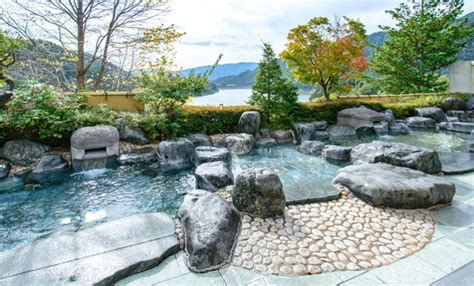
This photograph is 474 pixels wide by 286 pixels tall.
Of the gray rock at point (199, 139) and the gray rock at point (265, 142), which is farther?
the gray rock at point (265, 142)

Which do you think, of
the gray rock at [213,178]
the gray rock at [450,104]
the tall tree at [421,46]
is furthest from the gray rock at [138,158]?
the tall tree at [421,46]

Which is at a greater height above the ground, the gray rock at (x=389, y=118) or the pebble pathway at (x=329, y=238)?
→ the gray rock at (x=389, y=118)

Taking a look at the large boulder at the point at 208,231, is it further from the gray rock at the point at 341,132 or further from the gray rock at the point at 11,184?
the gray rock at the point at 341,132

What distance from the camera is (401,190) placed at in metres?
Result: 3.43

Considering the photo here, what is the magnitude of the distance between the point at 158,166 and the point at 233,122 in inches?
140

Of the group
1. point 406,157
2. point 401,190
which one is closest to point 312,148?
point 406,157

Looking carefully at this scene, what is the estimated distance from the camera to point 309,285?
212 cm

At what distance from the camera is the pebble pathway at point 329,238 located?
7.83ft

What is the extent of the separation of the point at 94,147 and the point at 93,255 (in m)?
4.51

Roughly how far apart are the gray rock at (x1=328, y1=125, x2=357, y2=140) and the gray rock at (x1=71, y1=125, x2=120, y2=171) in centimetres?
741

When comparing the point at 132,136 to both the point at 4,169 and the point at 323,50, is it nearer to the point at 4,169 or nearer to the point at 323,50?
the point at 4,169

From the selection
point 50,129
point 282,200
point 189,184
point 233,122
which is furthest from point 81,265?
point 233,122

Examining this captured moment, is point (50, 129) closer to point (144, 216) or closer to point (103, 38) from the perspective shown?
point (144, 216)

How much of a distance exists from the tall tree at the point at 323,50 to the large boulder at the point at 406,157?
6568 mm
